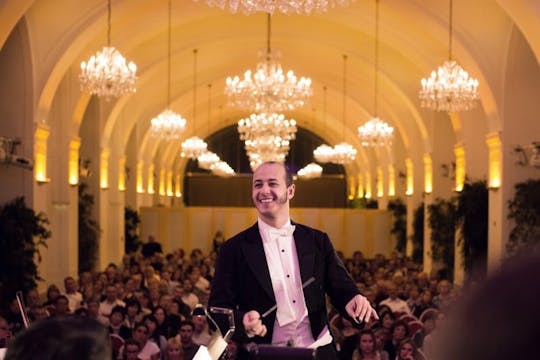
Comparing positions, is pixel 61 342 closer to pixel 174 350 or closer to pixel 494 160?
pixel 174 350

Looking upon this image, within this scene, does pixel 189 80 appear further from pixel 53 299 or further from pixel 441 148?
pixel 53 299

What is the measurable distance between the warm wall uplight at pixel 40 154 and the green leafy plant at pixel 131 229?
12292 mm

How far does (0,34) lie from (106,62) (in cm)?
206

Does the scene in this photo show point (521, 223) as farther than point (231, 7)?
Yes

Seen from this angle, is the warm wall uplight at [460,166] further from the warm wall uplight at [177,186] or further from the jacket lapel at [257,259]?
the warm wall uplight at [177,186]

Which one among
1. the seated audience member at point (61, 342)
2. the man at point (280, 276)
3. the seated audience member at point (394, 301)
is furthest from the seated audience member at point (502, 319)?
the seated audience member at point (394, 301)

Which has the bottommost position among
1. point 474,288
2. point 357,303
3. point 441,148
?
point 357,303

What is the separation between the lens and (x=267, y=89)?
1741 centimetres

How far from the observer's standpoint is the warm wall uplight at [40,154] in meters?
16.8

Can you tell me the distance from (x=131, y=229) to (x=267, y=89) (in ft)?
44.7

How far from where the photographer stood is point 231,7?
9.98 meters

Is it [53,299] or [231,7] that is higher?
[231,7]

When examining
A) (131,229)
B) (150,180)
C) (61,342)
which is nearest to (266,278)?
(61,342)

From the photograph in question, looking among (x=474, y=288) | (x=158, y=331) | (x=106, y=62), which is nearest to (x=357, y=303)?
(x=474, y=288)
